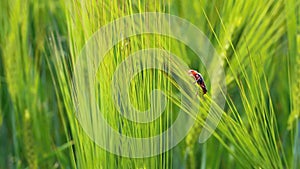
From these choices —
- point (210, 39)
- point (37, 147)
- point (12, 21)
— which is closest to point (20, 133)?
point (37, 147)

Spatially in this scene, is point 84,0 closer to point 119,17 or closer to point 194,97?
point 119,17

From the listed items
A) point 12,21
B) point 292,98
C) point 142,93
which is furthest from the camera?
point 12,21

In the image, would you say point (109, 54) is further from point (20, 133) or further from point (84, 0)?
point (20, 133)

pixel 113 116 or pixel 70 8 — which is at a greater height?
pixel 70 8

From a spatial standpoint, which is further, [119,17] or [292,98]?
[292,98]

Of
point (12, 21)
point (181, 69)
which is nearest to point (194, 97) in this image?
point (181, 69)

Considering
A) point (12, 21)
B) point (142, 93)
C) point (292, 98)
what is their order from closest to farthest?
1. point (142, 93)
2. point (292, 98)
3. point (12, 21)
